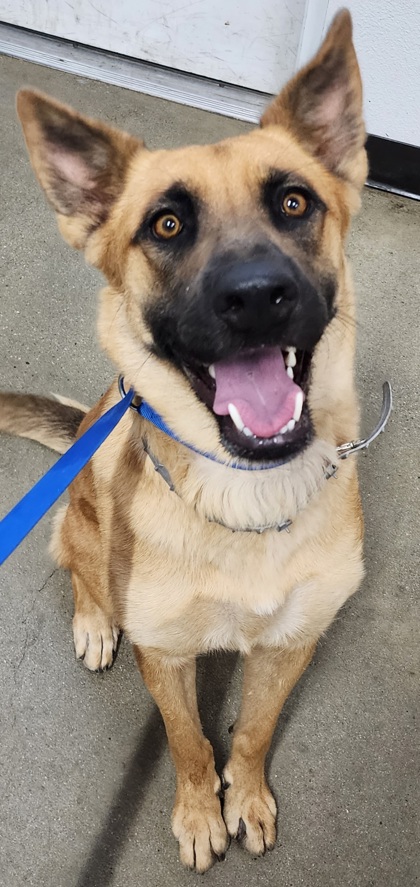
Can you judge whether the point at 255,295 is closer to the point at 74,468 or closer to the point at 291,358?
the point at 291,358

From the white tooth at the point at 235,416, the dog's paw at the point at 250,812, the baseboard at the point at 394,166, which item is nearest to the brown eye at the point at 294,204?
the white tooth at the point at 235,416

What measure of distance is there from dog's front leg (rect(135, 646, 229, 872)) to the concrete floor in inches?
2.8

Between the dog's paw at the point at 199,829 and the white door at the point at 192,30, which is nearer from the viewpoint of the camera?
the dog's paw at the point at 199,829

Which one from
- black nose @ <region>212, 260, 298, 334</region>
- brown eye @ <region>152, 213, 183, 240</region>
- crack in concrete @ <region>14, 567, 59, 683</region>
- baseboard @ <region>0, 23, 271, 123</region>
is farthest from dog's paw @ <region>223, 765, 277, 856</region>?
baseboard @ <region>0, 23, 271, 123</region>

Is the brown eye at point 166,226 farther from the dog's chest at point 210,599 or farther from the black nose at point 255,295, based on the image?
the dog's chest at point 210,599

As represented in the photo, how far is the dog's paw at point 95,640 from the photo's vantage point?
2264 millimetres

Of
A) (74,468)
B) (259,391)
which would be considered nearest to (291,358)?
Answer: (259,391)

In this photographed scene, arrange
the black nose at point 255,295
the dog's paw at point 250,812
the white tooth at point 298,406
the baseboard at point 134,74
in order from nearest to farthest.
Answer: the black nose at point 255,295 → the white tooth at point 298,406 → the dog's paw at point 250,812 → the baseboard at point 134,74

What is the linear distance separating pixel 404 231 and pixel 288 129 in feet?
6.56

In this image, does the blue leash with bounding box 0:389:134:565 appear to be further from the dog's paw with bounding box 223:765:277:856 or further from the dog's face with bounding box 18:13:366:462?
the dog's paw with bounding box 223:765:277:856

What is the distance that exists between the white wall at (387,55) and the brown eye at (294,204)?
217 centimetres

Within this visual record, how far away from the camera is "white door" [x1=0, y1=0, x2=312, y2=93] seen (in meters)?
3.63

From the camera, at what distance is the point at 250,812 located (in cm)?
199

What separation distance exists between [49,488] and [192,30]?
→ 3.31 meters
